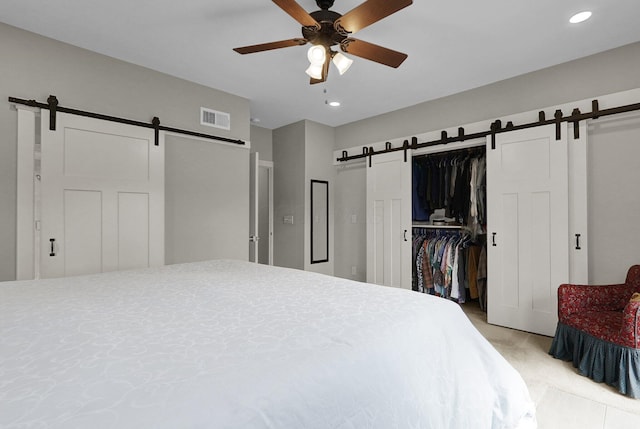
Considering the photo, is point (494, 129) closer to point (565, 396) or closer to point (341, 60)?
point (341, 60)

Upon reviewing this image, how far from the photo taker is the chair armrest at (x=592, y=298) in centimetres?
251

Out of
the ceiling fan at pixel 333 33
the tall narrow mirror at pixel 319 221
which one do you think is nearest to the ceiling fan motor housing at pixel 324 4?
the ceiling fan at pixel 333 33

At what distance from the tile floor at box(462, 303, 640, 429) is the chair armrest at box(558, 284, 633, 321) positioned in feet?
1.35

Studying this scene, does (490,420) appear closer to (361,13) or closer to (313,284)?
(313,284)

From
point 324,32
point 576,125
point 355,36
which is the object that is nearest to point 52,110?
point 324,32

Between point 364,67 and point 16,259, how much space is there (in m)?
3.36

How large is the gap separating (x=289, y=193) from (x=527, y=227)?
3.13 meters

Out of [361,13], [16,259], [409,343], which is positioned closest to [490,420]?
[409,343]

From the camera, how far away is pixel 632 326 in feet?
6.62

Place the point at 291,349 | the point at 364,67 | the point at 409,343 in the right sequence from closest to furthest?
the point at 291,349 < the point at 409,343 < the point at 364,67

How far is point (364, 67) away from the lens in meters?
3.11

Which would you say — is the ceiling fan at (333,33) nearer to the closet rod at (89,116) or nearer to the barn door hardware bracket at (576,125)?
the closet rod at (89,116)

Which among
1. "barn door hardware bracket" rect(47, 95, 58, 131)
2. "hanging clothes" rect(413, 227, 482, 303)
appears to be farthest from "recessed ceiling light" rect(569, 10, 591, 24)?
"barn door hardware bracket" rect(47, 95, 58, 131)

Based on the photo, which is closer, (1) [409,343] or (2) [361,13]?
(1) [409,343]
